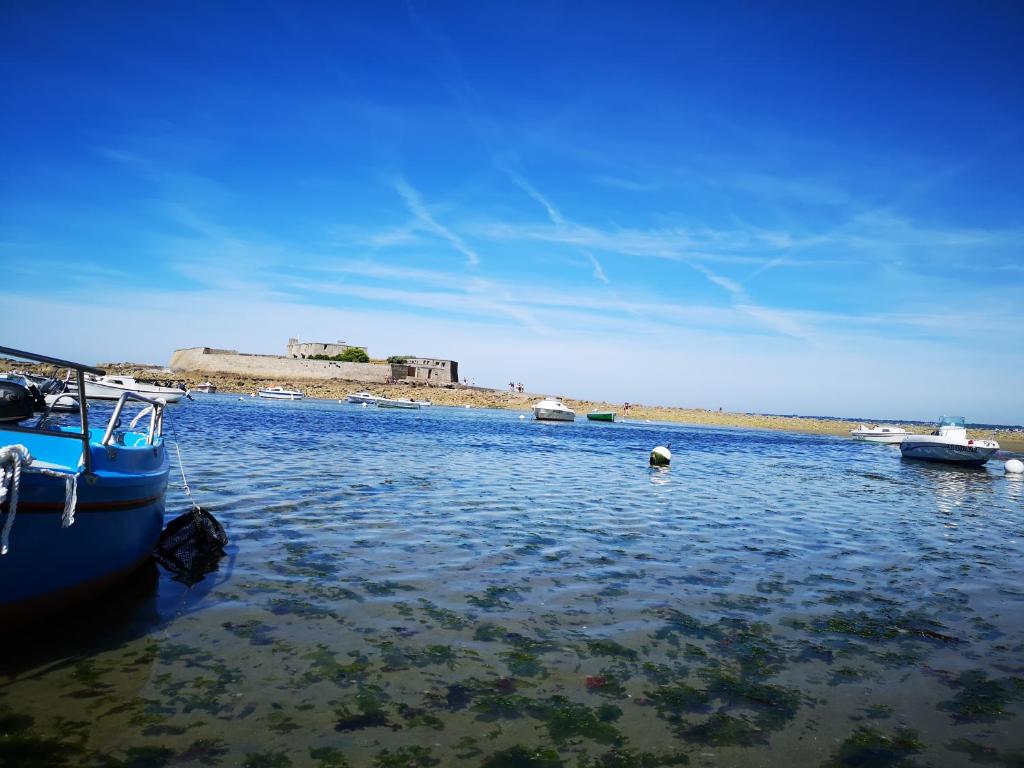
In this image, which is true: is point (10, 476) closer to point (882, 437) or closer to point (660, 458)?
point (660, 458)

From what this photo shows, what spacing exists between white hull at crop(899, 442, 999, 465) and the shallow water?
883 inches

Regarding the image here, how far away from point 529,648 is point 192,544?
17.2 feet

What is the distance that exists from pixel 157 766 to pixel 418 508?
31.4 ft

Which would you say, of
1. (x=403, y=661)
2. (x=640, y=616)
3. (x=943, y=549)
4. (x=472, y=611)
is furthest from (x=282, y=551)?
(x=943, y=549)

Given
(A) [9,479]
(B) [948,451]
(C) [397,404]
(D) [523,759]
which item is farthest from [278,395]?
(D) [523,759]

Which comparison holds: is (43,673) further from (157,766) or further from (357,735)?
(357,735)

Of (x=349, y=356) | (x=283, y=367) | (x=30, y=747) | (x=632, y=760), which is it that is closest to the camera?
(x=30, y=747)

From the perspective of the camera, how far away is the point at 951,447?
33781 mm

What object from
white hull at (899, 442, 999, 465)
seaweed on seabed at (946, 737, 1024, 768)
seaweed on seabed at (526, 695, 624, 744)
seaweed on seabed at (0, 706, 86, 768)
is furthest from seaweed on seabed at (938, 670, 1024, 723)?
white hull at (899, 442, 999, 465)

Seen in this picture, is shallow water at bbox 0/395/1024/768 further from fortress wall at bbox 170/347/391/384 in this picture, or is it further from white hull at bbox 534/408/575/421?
fortress wall at bbox 170/347/391/384

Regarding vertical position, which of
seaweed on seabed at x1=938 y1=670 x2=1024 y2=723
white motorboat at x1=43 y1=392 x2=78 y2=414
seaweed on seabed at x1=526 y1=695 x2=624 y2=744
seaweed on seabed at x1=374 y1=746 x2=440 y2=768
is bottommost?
seaweed on seabed at x1=374 y1=746 x2=440 y2=768

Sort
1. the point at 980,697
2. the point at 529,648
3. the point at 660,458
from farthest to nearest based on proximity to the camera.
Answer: the point at 660,458
the point at 529,648
the point at 980,697

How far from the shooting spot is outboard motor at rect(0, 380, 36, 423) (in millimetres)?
8820

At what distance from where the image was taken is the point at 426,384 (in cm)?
10831
